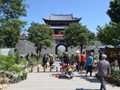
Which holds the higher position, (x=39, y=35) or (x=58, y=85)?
(x=39, y=35)

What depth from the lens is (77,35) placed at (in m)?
58.7

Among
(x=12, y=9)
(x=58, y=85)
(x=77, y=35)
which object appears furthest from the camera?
(x=77, y=35)

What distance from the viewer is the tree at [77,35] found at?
191 feet

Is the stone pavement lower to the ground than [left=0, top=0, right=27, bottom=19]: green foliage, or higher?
lower

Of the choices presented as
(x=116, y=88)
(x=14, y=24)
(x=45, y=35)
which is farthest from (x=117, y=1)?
(x=116, y=88)

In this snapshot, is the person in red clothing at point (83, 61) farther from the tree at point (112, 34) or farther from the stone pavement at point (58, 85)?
the stone pavement at point (58, 85)

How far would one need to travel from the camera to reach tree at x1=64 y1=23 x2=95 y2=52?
58188 millimetres

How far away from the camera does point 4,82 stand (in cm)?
1497

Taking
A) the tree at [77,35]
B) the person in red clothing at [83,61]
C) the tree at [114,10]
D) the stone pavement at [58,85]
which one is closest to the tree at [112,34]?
the person in red clothing at [83,61]

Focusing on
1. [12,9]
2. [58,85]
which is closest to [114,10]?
[12,9]

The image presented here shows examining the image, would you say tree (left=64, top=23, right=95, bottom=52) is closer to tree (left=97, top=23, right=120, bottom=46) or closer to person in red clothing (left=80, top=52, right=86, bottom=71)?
tree (left=97, top=23, right=120, bottom=46)

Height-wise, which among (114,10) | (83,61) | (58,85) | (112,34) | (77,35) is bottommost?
(58,85)

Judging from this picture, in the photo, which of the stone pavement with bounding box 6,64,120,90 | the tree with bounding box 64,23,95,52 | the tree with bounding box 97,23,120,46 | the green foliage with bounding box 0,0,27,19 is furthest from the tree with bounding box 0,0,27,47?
the tree with bounding box 64,23,95,52

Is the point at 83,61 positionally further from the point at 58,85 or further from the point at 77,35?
the point at 77,35
